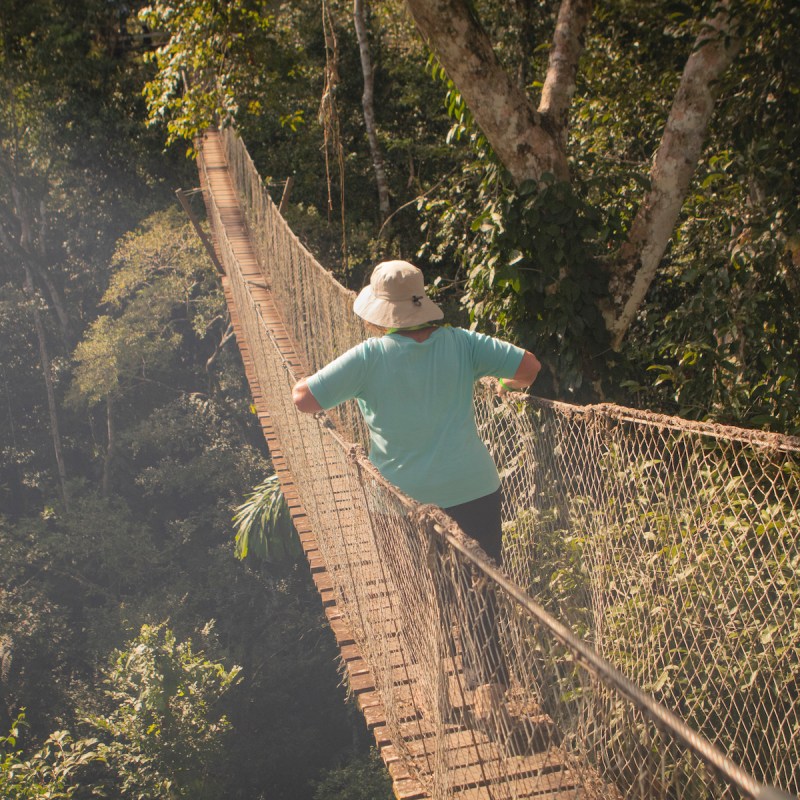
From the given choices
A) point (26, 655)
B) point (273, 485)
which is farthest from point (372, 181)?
point (26, 655)

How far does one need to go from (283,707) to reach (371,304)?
1258 centimetres

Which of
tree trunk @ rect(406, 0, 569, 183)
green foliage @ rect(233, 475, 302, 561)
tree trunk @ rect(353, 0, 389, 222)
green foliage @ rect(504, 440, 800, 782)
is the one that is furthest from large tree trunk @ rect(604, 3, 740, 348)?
A: green foliage @ rect(233, 475, 302, 561)

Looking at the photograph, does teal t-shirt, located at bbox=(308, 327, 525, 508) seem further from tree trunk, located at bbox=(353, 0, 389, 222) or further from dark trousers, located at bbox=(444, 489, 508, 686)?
tree trunk, located at bbox=(353, 0, 389, 222)

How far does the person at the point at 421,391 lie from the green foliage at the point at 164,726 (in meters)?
9.54

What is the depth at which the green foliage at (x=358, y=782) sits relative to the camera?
1075 centimetres

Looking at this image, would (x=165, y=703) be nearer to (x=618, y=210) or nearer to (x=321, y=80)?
(x=321, y=80)

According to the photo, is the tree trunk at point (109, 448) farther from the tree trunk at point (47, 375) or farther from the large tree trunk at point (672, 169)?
the large tree trunk at point (672, 169)

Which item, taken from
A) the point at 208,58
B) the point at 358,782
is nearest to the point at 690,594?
the point at 208,58

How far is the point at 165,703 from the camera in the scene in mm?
10547

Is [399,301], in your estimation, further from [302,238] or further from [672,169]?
[302,238]

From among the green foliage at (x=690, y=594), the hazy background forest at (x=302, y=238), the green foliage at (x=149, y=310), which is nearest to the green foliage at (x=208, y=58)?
the hazy background forest at (x=302, y=238)

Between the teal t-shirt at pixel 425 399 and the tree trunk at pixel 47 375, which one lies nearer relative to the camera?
the teal t-shirt at pixel 425 399

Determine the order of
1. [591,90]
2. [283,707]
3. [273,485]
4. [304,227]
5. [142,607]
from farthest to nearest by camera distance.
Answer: [142,607] → [283,707] → [273,485] → [304,227] → [591,90]

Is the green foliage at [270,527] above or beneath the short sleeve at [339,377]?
above
